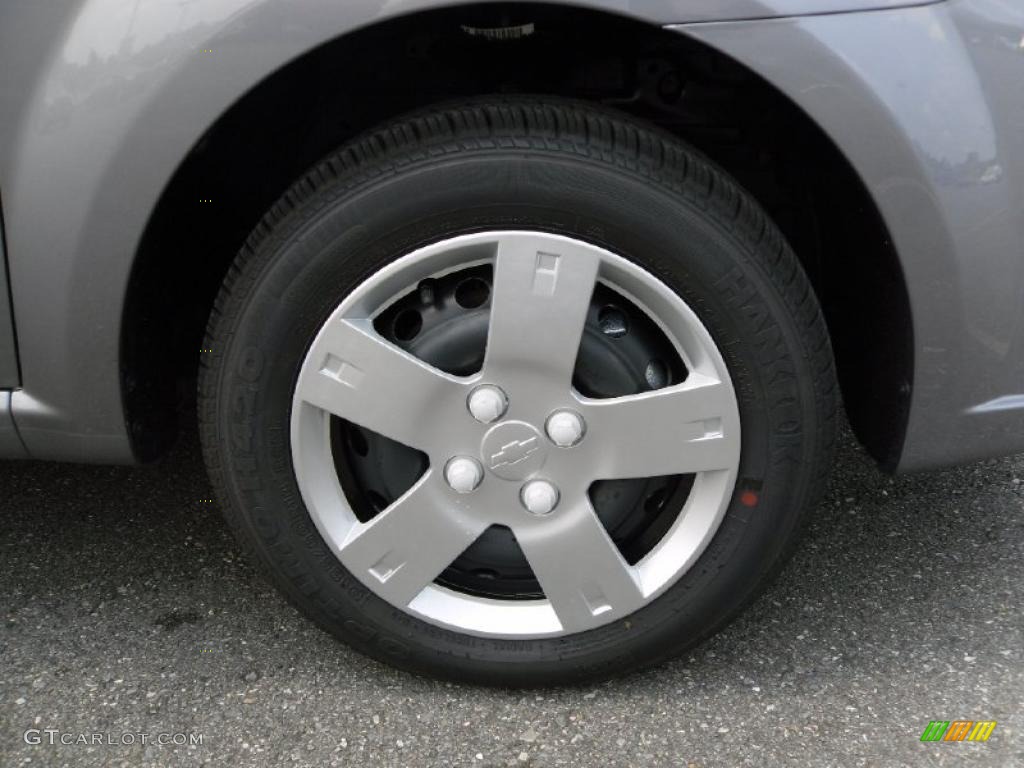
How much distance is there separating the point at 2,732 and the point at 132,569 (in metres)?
0.44

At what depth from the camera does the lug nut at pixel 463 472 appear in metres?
1.47

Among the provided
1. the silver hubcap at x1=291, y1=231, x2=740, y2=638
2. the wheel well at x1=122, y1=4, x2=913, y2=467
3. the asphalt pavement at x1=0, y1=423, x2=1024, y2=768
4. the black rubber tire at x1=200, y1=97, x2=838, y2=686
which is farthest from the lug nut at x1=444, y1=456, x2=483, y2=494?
the wheel well at x1=122, y1=4, x2=913, y2=467

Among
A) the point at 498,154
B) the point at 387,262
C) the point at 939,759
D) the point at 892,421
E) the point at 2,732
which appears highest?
the point at 498,154

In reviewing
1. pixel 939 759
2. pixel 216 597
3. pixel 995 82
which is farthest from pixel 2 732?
pixel 995 82

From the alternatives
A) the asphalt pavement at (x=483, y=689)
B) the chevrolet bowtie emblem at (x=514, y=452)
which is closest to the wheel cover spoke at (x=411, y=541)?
the chevrolet bowtie emblem at (x=514, y=452)

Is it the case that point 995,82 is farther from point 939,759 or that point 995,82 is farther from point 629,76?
point 939,759

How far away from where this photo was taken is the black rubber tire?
53.6 inches

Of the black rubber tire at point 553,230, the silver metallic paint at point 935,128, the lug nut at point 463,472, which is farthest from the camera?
the lug nut at point 463,472

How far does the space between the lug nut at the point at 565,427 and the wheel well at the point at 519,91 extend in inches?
19.7

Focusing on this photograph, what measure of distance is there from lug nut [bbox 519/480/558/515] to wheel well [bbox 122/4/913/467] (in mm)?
547

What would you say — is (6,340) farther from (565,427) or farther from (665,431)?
(665,431)

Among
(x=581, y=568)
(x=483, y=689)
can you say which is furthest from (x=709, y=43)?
(x=483, y=689)

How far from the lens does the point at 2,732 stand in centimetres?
151

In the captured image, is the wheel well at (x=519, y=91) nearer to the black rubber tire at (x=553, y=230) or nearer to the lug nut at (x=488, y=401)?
the black rubber tire at (x=553, y=230)
